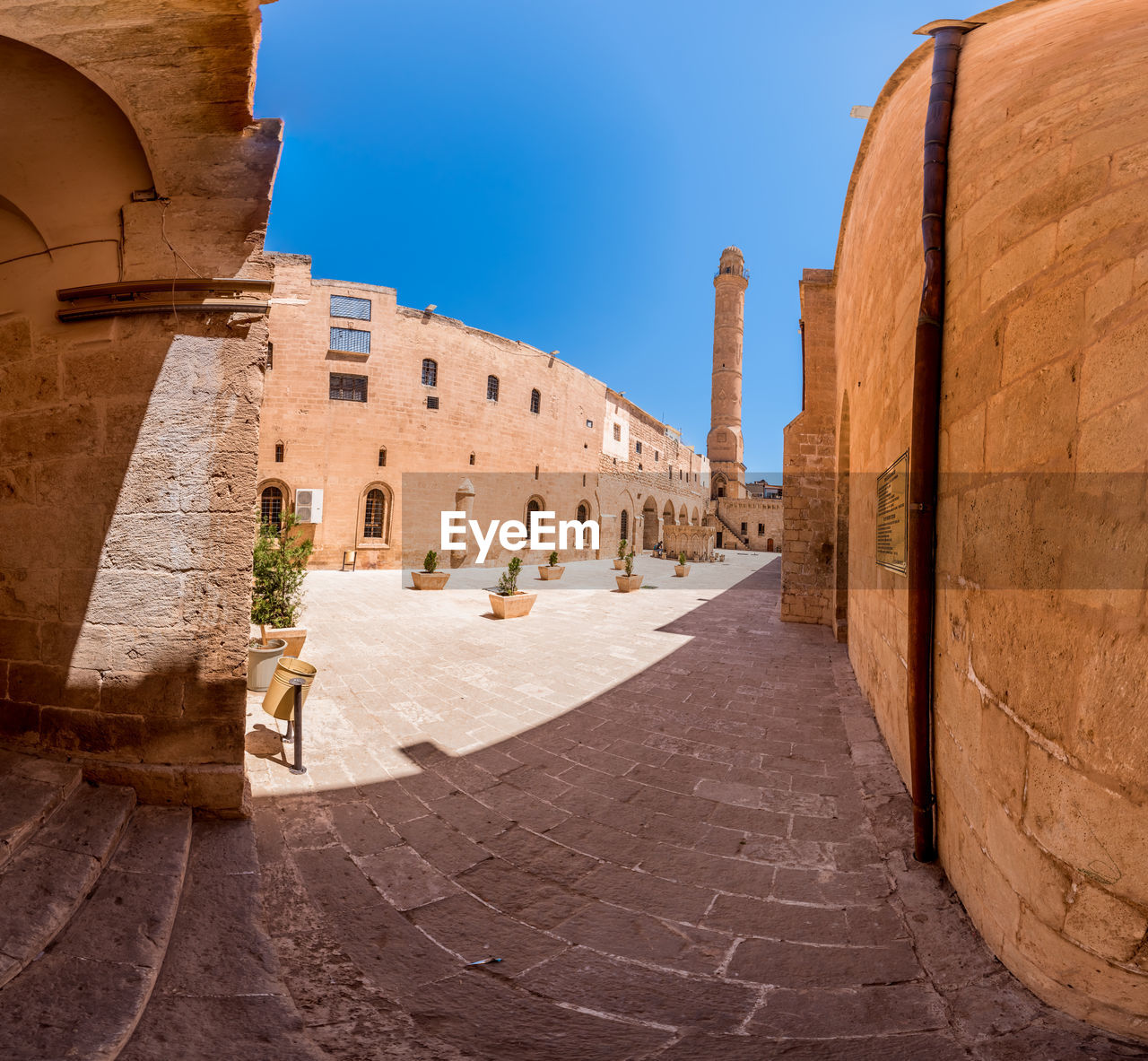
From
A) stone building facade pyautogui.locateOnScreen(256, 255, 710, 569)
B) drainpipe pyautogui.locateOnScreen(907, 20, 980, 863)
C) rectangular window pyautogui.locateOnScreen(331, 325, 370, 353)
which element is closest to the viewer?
drainpipe pyautogui.locateOnScreen(907, 20, 980, 863)

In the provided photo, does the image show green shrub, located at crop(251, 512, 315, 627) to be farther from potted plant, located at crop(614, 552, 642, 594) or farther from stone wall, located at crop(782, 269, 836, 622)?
potted plant, located at crop(614, 552, 642, 594)

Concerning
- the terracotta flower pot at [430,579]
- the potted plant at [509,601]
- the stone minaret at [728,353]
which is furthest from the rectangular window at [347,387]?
the stone minaret at [728,353]

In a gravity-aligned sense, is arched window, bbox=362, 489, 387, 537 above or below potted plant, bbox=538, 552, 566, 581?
above

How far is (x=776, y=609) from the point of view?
404 inches

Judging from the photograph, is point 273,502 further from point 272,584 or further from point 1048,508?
point 1048,508

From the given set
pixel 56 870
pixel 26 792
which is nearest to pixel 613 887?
pixel 56 870

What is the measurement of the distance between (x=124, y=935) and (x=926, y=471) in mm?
3832

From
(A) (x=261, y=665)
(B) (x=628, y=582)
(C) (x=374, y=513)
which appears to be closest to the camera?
(A) (x=261, y=665)

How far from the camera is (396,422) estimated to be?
18.3m

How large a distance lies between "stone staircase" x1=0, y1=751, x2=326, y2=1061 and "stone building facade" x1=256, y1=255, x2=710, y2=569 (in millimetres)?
13680

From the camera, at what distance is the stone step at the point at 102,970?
132cm

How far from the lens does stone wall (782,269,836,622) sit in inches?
351

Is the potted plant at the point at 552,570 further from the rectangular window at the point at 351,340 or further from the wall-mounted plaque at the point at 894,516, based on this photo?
the wall-mounted plaque at the point at 894,516

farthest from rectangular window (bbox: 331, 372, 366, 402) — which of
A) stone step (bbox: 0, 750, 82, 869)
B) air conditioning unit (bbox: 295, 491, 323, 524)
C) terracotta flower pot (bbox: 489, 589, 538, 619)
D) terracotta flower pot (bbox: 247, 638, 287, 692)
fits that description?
stone step (bbox: 0, 750, 82, 869)
